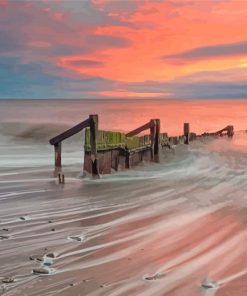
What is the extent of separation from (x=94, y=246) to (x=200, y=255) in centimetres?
148

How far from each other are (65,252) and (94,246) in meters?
0.48

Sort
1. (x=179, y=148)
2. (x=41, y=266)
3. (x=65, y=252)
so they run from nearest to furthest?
(x=41, y=266) < (x=65, y=252) < (x=179, y=148)

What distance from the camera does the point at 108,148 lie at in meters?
14.0

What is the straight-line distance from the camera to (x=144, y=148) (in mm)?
16766

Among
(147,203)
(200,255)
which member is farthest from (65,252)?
(147,203)

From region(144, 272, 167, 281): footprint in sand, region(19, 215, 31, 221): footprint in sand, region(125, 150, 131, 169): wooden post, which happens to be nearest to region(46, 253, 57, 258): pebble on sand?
region(144, 272, 167, 281): footprint in sand

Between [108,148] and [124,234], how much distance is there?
23.1 ft

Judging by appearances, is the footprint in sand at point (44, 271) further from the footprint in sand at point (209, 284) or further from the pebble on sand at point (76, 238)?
the footprint in sand at point (209, 284)

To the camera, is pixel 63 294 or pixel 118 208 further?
pixel 118 208

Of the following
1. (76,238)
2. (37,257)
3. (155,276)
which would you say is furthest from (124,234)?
(155,276)

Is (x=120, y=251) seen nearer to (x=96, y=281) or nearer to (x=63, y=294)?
(x=96, y=281)

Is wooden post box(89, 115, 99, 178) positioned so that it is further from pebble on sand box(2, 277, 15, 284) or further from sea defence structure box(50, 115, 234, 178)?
pebble on sand box(2, 277, 15, 284)

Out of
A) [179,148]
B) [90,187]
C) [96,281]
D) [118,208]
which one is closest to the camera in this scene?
[96,281]

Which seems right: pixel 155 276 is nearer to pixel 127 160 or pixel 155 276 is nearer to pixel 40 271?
pixel 40 271
